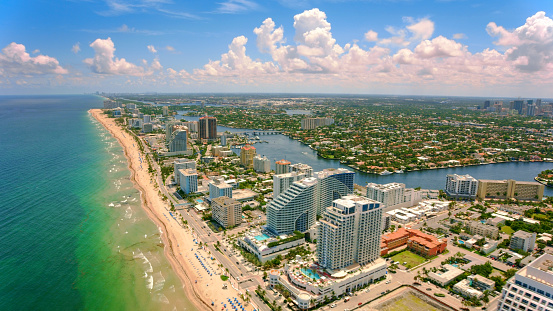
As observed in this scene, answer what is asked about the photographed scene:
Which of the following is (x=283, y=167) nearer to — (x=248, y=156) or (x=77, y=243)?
(x=248, y=156)

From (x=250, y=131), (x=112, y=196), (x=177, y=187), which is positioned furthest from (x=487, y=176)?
(x=250, y=131)

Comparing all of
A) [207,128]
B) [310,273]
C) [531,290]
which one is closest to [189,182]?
[310,273]

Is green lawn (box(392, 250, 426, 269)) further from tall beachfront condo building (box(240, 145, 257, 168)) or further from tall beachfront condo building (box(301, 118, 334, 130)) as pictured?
tall beachfront condo building (box(301, 118, 334, 130))

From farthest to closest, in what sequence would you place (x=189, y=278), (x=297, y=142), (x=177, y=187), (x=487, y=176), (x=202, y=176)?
(x=297, y=142), (x=487, y=176), (x=202, y=176), (x=177, y=187), (x=189, y=278)

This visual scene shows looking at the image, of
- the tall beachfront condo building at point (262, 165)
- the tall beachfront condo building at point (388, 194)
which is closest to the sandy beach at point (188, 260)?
the tall beachfront condo building at point (262, 165)

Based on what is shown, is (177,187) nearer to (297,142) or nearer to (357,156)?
(357,156)

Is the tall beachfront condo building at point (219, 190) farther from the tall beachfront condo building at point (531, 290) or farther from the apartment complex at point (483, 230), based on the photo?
the tall beachfront condo building at point (531, 290)
